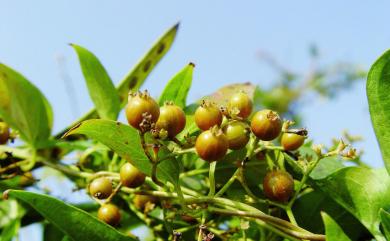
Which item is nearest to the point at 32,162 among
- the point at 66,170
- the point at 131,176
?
the point at 66,170

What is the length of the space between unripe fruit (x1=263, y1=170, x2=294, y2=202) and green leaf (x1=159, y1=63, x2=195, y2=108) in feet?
1.76

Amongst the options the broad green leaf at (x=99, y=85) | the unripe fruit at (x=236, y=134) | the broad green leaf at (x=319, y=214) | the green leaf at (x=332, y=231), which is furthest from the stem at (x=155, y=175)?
the broad green leaf at (x=99, y=85)

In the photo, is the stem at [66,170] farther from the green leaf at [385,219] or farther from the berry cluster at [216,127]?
the green leaf at [385,219]

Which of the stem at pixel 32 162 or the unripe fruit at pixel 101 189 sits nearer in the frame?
the unripe fruit at pixel 101 189

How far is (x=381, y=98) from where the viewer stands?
1.54 m

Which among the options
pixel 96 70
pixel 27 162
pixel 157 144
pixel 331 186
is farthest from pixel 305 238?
pixel 27 162

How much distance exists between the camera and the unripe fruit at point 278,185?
Answer: 170cm

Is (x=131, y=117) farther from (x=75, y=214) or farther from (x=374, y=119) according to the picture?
(x=374, y=119)

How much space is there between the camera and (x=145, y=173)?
65.4 inches

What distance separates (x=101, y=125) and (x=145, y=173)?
9.0 inches

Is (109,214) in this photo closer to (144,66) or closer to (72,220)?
(72,220)

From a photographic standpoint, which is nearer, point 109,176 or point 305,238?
point 305,238

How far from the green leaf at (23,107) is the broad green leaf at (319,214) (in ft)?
3.96

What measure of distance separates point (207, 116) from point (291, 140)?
354mm
